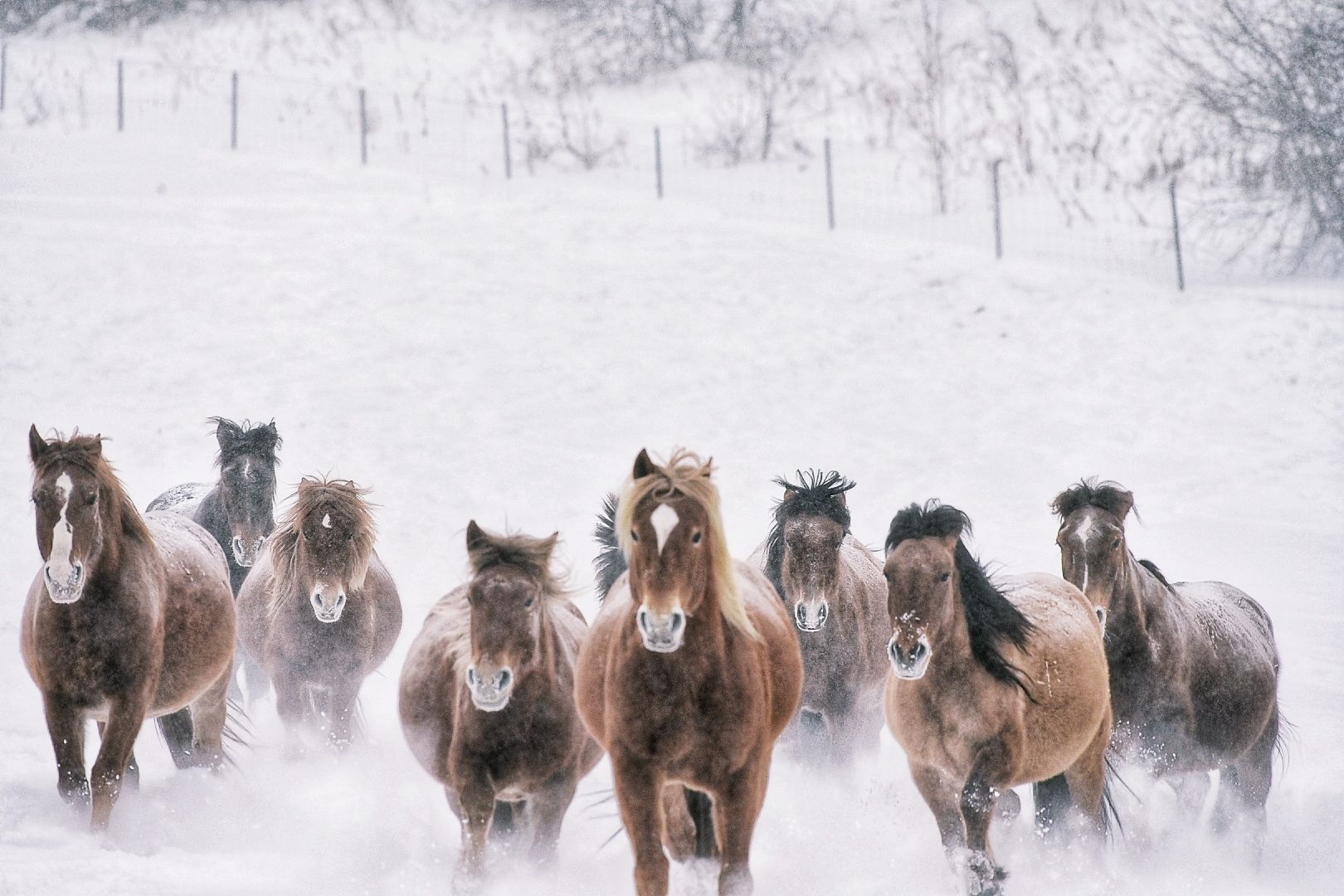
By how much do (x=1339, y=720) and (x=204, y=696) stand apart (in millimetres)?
7719

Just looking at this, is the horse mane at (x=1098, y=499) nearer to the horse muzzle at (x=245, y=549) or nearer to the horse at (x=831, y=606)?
the horse at (x=831, y=606)

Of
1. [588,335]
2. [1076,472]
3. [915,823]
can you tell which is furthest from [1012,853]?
[588,335]

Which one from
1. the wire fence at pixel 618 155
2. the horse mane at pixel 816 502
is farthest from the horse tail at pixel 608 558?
the wire fence at pixel 618 155

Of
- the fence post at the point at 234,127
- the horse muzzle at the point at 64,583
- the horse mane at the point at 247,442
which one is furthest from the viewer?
the fence post at the point at 234,127

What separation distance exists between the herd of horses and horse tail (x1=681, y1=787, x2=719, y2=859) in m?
0.01

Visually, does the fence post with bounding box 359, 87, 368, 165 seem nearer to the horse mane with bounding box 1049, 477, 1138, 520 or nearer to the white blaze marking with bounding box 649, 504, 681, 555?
the horse mane with bounding box 1049, 477, 1138, 520

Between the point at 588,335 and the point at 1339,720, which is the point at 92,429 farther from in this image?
the point at 1339,720

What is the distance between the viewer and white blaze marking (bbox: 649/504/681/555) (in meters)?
4.26

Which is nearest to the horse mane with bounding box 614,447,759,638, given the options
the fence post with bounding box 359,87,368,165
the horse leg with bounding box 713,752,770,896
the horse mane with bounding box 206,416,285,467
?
the horse leg with bounding box 713,752,770,896

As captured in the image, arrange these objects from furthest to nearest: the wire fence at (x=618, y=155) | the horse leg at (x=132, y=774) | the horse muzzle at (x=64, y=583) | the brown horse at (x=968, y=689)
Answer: the wire fence at (x=618, y=155)
the horse leg at (x=132, y=774)
the horse muzzle at (x=64, y=583)
the brown horse at (x=968, y=689)

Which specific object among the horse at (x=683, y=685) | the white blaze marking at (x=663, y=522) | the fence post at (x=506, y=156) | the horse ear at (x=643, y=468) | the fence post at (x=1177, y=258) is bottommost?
the horse at (x=683, y=685)

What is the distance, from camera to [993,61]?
83.1 ft

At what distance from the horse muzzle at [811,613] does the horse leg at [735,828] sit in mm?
1841

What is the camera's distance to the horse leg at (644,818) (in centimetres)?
442
